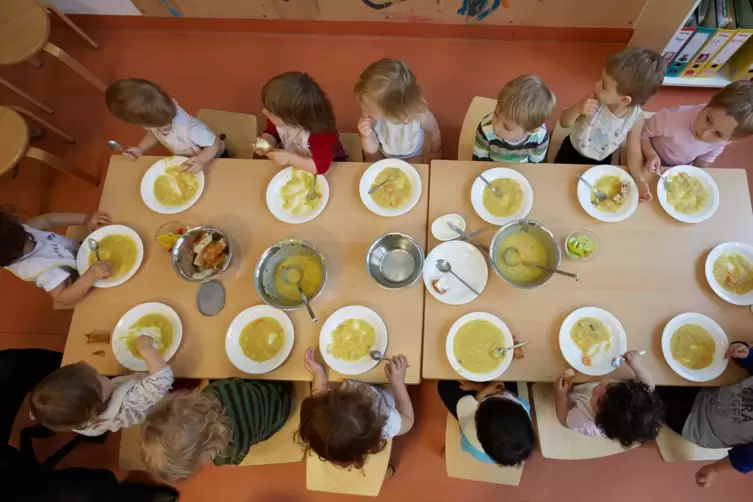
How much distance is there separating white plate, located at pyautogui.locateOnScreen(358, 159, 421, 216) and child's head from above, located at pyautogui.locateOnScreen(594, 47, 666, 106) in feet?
2.84

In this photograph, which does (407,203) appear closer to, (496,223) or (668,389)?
(496,223)

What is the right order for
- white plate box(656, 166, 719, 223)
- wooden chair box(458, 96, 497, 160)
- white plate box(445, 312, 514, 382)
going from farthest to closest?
wooden chair box(458, 96, 497, 160)
white plate box(656, 166, 719, 223)
white plate box(445, 312, 514, 382)

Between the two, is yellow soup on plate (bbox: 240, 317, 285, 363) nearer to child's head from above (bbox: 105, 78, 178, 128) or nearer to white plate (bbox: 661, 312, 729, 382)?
child's head from above (bbox: 105, 78, 178, 128)

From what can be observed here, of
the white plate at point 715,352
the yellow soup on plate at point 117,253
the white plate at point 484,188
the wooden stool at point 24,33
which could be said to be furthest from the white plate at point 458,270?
the wooden stool at point 24,33

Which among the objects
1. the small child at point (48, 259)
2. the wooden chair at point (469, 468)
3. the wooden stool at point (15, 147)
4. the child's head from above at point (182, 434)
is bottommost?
the wooden chair at point (469, 468)

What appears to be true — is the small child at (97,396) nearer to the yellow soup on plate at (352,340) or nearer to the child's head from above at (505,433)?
the yellow soup on plate at (352,340)

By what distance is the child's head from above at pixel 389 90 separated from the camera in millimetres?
1796

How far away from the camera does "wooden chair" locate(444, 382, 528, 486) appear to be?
186 cm

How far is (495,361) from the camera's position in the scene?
166 centimetres

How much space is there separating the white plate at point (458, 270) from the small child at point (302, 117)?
1.97 ft

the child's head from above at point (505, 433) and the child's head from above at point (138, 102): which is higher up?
the child's head from above at point (138, 102)

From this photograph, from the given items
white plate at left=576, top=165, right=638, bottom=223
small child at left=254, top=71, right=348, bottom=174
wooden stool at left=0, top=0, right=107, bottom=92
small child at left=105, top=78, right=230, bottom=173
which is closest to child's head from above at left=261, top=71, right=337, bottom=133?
small child at left=254, top=71, right=348, bottom=174

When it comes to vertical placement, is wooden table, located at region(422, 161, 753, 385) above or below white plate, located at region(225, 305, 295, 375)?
above

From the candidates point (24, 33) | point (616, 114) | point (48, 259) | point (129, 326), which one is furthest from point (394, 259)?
point (24, 33)
